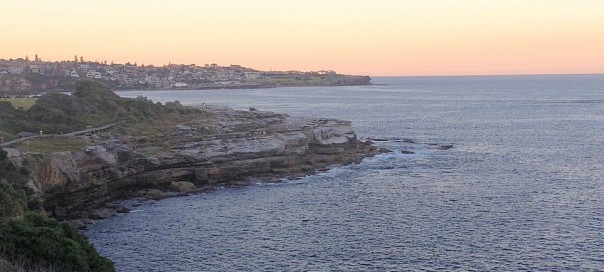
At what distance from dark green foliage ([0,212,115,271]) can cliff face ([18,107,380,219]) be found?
20.9 m

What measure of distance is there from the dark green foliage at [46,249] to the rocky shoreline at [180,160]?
19.4m

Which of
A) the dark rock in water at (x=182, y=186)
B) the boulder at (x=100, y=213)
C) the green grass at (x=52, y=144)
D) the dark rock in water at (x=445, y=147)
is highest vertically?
the green grass at (x=52, y=144)

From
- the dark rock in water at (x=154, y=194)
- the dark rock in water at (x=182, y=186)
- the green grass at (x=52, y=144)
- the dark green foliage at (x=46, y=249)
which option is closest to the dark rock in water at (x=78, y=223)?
the dark rock in water at (x=154, y=194)

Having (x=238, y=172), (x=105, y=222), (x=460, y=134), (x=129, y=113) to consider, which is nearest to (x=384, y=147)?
(x=460, y=134)

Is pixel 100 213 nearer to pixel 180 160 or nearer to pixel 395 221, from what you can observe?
pixel 180 160

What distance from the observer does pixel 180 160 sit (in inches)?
2785

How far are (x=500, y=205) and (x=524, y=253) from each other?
14.2 metres

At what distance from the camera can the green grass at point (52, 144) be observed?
62.8 meters

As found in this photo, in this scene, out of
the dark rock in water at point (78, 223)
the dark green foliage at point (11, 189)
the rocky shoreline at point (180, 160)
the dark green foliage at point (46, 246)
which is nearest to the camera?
the dark green foliage at point (46, 246)

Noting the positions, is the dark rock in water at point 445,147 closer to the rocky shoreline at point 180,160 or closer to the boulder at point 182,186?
the rocky shoreline at point 180,160

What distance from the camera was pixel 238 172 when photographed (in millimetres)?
74125

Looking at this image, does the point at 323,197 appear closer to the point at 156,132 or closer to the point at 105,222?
the point at 105,222

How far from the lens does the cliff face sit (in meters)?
59.2

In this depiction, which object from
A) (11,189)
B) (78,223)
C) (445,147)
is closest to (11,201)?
(11,189)
